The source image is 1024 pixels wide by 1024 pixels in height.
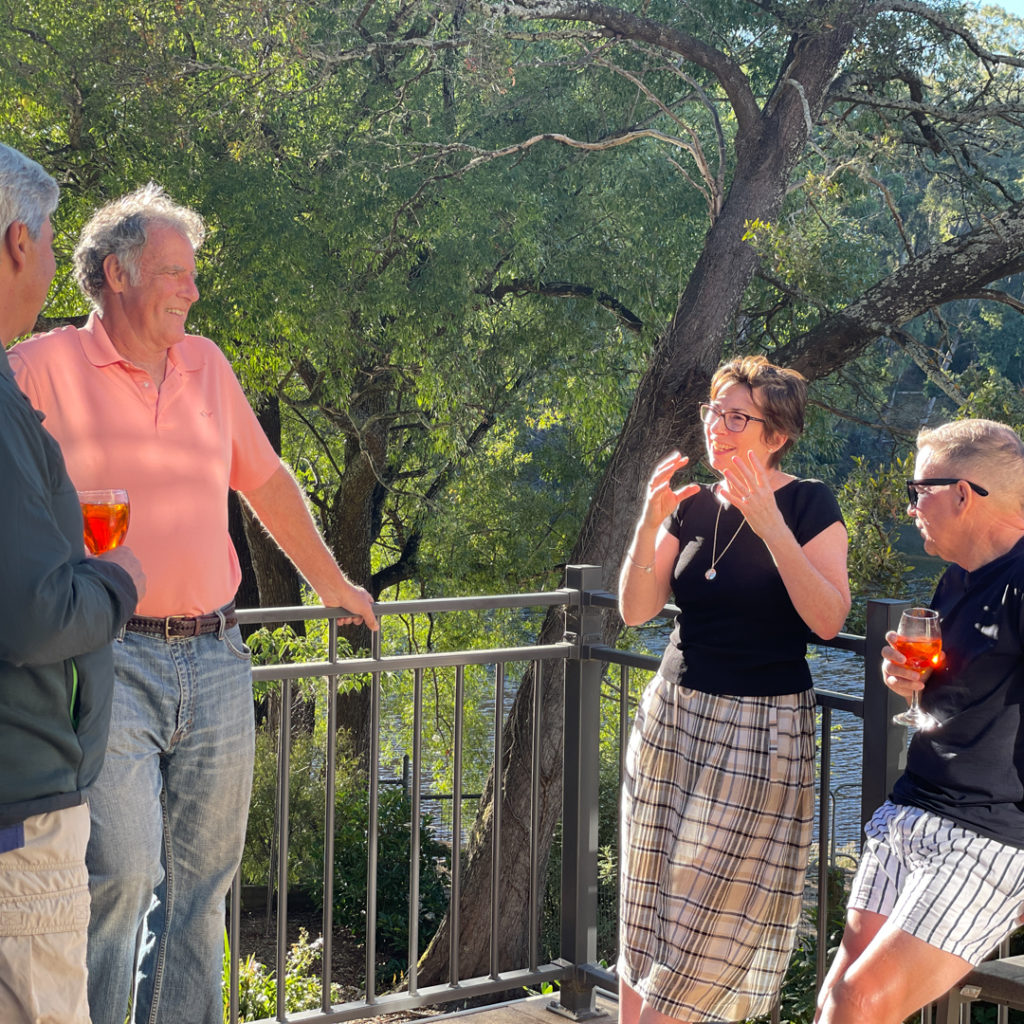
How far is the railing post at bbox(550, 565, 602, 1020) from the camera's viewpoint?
3.62m

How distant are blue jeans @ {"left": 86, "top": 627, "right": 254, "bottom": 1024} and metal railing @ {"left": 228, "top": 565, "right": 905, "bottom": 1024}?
0.96 ft

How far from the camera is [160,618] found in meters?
2.37

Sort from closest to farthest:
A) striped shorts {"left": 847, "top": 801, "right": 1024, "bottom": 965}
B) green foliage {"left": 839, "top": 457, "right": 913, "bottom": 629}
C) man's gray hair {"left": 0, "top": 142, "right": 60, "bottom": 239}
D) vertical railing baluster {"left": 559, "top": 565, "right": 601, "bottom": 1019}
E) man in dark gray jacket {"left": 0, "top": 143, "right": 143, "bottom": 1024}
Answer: man in dark gray jacket {"left": 0, "top": 143, "right": 143, "bottom": 1024} → man's gray hair {"left": 0, "top": 142, "right": 60, "bottom": 239} → striped shorts {"left": 847, "top": 801, "right": 1024, "bottom": 965} → vertical railing baluster {"left": 559, "top": 565, "right": 601, "bottom": 1019} → green foliage {"left": 839, "top": 457, "right": 913, "bottom": 629}

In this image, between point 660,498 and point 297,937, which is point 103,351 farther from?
point 297,937

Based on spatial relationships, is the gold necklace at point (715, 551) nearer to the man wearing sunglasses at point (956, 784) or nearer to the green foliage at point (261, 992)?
the man wearing sunglasses at point (956, 784)

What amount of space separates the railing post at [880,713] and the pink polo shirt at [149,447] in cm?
130

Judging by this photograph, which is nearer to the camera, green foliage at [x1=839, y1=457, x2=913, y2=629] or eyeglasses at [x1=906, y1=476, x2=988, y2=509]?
eyeglasses at [x1=906, y1=476, x2=988, y2=509]

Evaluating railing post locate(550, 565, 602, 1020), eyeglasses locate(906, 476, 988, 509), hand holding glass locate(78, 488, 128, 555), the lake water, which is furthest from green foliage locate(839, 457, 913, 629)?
the lake water

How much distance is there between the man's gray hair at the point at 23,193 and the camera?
1764 mm

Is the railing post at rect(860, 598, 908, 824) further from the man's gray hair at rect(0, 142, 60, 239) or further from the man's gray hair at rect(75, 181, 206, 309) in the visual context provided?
the man's gray hair at rect(0, 142, 60, 239)

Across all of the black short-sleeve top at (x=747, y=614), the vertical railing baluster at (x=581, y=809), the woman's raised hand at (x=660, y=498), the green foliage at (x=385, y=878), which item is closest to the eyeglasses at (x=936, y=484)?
the black short-sleeve top at (x=747, y=614)

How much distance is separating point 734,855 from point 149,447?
1.42 meters

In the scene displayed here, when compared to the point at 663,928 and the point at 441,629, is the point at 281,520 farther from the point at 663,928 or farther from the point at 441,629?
the point at 441,629

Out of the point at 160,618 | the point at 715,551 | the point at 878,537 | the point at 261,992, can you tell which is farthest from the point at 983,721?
the point at 261,992
